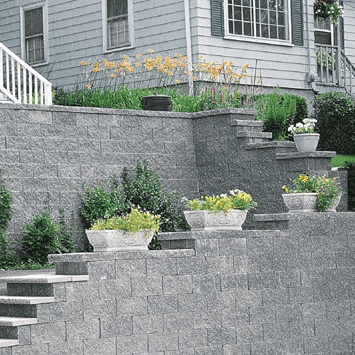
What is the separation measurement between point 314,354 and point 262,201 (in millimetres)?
2304

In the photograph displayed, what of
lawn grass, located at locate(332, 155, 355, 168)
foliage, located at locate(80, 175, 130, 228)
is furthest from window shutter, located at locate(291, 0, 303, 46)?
foliage, located at locate(80, 175, 130, 228)

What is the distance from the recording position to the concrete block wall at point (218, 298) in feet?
27.1

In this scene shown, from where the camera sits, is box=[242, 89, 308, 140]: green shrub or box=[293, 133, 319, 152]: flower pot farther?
box=[242, 89, 308, 140]: green shrub

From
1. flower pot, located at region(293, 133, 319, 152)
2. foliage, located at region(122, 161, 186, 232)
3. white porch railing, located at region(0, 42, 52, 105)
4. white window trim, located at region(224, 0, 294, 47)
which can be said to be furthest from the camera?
white window trim, located at region(224, 0, 294, 47)

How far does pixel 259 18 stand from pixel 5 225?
850 cm

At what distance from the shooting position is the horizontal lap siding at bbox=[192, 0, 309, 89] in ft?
54.0

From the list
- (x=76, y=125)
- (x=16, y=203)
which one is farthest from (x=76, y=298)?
(x=76, y=125)

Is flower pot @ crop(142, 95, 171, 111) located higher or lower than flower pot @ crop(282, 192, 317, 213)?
higher

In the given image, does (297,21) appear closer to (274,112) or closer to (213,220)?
(274,112)

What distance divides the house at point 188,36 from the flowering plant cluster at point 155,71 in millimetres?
267

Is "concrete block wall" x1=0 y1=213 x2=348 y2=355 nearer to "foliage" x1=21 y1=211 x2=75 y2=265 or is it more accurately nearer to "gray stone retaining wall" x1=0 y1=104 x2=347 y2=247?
"gray stone retaining wall" x1=0 y1=104 x2=347 y2=247

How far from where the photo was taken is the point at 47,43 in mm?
19000

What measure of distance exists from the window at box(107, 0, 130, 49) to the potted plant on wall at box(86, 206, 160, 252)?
948cm

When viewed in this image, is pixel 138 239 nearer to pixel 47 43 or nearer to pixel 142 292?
pixel 142 292
